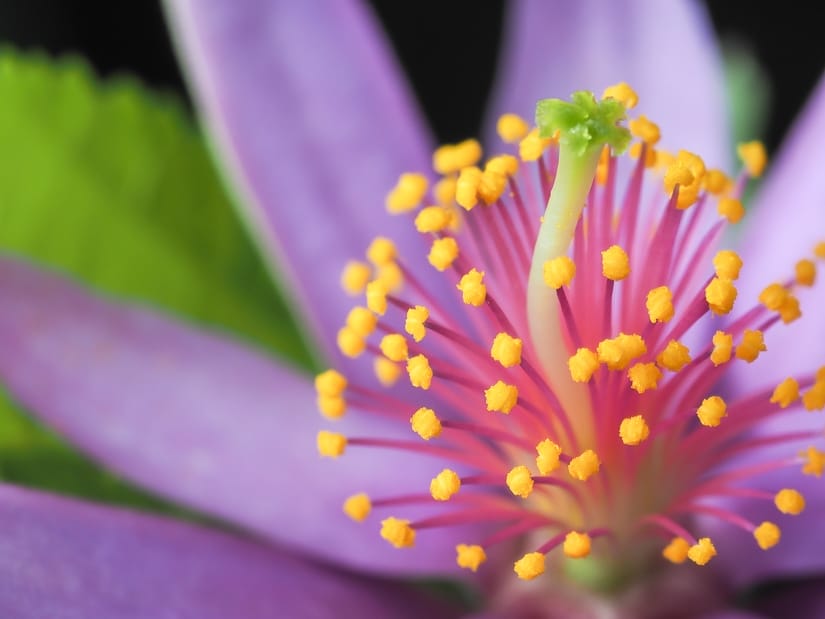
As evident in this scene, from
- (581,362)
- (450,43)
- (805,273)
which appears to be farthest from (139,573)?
(450,43)

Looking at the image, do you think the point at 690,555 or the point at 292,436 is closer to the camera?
the point at 690,555

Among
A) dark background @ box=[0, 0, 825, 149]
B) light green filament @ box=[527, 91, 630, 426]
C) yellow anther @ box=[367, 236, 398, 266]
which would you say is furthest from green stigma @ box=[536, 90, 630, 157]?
dark background @ box=[0, 0, 825, 149]

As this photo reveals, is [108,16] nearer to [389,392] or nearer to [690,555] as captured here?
[389,392]

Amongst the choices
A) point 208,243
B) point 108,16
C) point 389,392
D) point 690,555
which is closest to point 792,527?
point 690,555

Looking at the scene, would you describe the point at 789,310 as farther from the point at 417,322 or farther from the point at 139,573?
the point at 139,573

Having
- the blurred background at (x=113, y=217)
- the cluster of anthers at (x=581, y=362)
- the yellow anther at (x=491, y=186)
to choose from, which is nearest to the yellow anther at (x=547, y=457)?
the cluster of anthers at (x=581, y=362)
